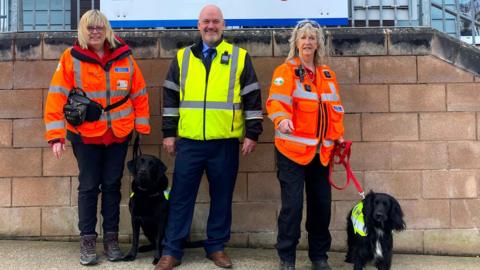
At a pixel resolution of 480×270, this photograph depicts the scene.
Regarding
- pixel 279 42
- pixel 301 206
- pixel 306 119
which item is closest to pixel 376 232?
pixel 301 206

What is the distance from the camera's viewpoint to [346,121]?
186 inches

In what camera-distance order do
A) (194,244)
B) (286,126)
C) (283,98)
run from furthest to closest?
→ (194,244)
(283,98)
(286,126)

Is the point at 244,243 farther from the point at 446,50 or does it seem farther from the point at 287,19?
the point at 446,50

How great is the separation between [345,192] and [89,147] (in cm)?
241

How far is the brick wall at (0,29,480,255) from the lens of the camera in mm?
4715

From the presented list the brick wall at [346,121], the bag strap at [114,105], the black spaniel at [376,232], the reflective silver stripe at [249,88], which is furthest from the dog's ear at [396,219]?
the bag strap at [114,105]

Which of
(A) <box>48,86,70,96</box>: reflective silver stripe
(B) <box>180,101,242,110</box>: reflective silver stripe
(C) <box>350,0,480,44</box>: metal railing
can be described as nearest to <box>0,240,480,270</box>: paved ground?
(B) <box>180,101,242,110</box>: reflective silver stripe

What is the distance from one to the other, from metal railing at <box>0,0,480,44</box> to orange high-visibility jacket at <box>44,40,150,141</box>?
1.17 m

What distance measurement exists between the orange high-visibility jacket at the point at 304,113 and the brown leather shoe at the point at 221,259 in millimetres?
1049

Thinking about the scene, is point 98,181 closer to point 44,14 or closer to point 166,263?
point 166,263

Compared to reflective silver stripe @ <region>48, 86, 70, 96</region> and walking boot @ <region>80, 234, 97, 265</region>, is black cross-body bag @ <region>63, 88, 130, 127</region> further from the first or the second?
walking boot @ <region>80, 234, 97, 265</region>

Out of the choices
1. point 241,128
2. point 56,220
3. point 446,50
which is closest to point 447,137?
point 446,50

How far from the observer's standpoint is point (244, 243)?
4.75 meters

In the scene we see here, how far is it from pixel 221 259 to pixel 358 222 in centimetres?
116
